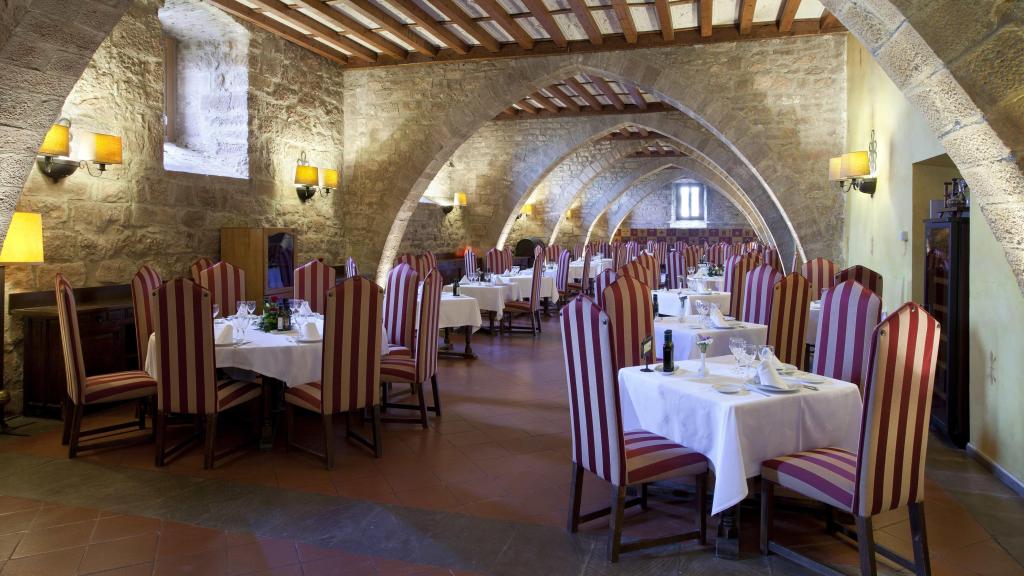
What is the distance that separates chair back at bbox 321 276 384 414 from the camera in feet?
11.6

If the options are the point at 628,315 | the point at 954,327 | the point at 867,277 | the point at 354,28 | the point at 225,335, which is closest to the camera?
the point at 628,315

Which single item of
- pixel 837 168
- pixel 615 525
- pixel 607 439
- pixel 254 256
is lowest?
pixel 615 525

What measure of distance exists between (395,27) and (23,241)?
4.96m

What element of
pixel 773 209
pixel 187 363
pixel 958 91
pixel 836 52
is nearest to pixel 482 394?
pixel 187 363

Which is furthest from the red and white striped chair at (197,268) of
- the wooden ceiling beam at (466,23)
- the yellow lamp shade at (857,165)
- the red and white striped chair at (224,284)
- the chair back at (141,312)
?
the yellow lamp shade at (857,165)

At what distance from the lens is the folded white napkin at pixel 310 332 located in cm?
385

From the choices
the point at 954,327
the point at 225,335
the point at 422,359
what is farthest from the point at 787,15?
the point at 225,335

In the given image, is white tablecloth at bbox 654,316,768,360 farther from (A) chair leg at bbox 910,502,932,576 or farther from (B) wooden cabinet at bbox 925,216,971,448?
(A) chair leg at bbox 910,502,932,576

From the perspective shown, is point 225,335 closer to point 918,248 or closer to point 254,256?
point 254,256

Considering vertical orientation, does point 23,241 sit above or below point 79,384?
above

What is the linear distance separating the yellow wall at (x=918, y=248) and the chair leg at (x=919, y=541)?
1.31 metres

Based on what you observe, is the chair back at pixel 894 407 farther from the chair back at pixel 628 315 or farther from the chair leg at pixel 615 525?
the chair back at pixel 628 315

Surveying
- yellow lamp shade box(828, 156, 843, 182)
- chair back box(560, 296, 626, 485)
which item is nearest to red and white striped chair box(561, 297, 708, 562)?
chair back box(560, 296, 626, 485)

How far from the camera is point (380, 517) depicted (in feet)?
9.82
